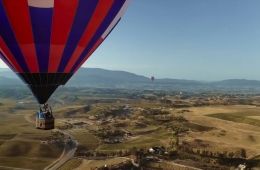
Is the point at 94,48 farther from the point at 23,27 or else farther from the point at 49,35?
the point at 23,27

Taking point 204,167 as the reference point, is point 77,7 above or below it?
above

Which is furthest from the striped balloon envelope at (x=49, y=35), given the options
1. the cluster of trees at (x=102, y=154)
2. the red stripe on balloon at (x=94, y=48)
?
the cluster of trees at (x=102, y=154)

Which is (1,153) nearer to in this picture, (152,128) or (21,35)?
(152,128)

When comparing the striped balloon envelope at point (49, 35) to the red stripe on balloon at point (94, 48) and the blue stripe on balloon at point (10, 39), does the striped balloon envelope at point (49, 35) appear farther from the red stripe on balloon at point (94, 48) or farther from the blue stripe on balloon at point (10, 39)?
the red stripe on balloon at point (94, 48)

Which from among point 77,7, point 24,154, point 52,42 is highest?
point 77,7

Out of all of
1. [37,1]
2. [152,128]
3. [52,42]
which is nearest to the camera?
[37,1]

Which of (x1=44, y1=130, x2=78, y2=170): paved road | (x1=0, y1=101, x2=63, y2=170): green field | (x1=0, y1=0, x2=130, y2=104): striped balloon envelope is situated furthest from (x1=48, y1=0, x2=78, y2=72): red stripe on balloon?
(x1=0, y1=101, x2=63, y2=170): green field

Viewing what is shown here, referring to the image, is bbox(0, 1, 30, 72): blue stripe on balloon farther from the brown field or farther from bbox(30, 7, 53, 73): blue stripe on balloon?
the brown field

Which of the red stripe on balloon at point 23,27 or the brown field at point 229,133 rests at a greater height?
the red stripe on balloon at point 23,27

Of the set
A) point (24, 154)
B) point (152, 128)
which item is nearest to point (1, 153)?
point (24, 154)
